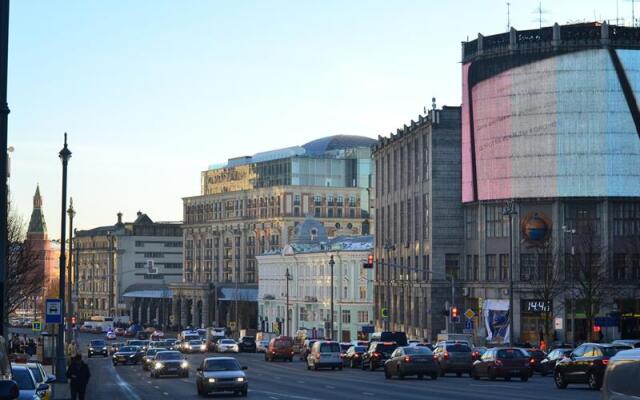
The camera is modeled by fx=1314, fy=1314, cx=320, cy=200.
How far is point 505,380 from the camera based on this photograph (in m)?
58.4

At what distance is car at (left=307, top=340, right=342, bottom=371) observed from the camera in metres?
75.0

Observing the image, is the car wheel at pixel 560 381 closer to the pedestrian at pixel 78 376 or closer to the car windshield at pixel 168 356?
the pedestrian at pixel 78 376

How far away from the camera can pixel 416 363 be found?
5853cm

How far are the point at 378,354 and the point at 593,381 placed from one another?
2657cm

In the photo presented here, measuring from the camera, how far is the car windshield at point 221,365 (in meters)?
48.5

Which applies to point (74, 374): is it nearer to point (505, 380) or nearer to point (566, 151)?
point (505, 380)

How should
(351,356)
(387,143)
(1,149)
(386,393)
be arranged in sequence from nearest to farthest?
1. (1,149)
2. (386,393)
3. (351,356)
4. (387,143)

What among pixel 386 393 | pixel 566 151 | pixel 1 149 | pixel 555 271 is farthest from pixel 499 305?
pixel 1 149

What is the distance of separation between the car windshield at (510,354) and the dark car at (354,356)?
73.3 feet

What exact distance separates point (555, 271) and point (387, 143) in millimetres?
40264

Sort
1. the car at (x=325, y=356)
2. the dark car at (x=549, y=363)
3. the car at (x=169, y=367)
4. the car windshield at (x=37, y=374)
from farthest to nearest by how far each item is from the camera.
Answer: the car at (x=325, y=356) → the car at (x=169, y=367) → the dark car at (x=549, y=363) → the car windshield at (x=37, y=374)

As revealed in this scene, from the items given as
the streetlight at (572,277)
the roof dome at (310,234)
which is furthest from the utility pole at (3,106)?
the roof dome at (310,234)

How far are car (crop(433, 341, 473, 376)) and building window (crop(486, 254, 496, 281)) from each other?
176 feet

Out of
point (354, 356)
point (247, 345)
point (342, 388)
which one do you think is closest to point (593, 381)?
point (342, 388)
